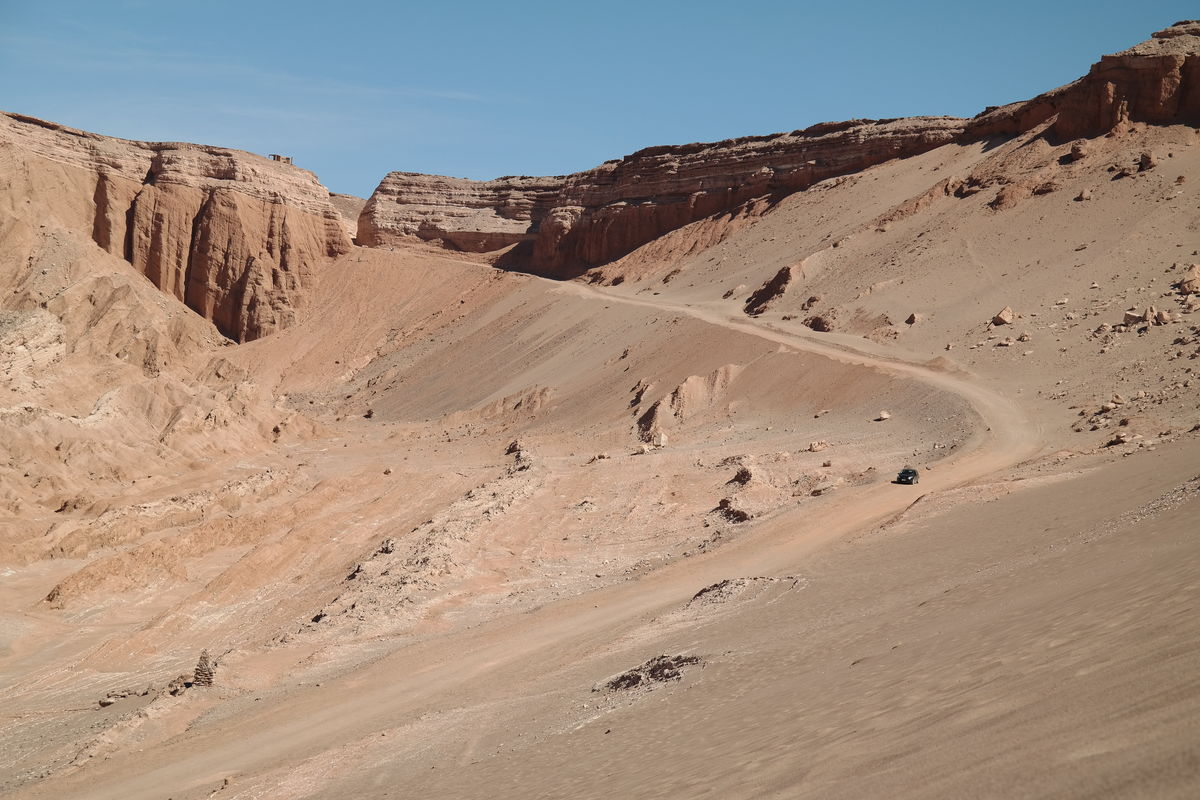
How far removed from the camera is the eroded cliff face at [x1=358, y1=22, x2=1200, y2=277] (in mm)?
38469

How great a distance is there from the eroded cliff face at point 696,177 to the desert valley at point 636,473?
8.6 inches

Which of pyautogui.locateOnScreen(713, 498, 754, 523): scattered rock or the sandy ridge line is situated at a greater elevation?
pyautogui.locateOnScreen(713, 498, 754, 523): scattered rock

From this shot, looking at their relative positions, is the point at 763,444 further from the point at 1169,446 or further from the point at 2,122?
the point at 2,122

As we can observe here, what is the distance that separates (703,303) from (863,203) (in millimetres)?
8727

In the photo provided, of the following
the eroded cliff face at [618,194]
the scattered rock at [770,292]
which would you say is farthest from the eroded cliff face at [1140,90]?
the scattered rock at [770,292]

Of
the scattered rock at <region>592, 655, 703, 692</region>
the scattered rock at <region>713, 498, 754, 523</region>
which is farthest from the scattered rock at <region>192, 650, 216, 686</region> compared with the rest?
the scattered rock at <region>713, 498, 754, 523</region>

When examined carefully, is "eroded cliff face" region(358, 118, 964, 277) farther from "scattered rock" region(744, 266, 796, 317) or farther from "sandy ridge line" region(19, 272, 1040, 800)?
"sandy ridge line" region(19, 272, 1040, 800)

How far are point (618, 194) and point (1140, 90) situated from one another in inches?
1070

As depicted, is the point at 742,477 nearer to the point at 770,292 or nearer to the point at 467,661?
the point at 467,661

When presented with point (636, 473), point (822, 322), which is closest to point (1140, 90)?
point (822, 322)

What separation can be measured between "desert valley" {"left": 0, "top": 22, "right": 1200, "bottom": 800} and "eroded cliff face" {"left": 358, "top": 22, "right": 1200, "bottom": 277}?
0.22 meters

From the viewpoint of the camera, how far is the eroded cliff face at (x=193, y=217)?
167ft

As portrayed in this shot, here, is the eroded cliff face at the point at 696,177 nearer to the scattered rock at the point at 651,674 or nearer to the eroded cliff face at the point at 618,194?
the eroded cliff face at the point at 618,194

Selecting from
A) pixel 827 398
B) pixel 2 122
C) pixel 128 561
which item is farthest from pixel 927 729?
pixel 2 122
